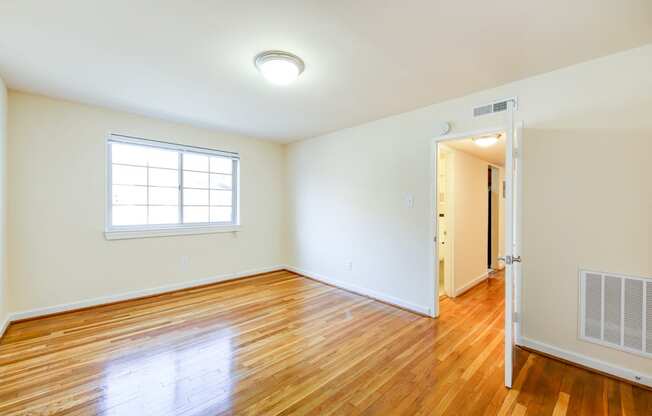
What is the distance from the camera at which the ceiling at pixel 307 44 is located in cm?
163

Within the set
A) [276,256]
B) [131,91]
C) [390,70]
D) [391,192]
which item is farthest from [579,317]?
[131,91]

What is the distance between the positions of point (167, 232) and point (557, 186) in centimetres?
454

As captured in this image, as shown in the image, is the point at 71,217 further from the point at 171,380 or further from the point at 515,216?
the point at 515,216

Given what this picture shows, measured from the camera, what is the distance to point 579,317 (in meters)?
2.23

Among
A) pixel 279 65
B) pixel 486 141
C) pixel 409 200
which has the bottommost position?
pixel 409 200

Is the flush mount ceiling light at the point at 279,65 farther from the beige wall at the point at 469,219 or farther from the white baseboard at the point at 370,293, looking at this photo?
the white baseboard at the point at 370,293

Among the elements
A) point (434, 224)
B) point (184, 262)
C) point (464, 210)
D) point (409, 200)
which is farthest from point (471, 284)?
point (184, 262)

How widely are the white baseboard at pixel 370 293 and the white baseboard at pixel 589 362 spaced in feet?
3.20

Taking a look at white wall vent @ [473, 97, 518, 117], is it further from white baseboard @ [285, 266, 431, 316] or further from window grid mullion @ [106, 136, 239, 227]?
window grid mullion @ [106, 136, 239, 227]

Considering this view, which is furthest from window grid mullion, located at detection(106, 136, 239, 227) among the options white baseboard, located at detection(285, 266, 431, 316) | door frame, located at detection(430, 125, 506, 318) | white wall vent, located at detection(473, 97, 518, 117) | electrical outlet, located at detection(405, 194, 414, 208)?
white wall vent, located at detection(473, 97, 518, 117)

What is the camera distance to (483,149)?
4.09 m

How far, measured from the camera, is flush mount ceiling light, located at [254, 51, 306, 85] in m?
2.09

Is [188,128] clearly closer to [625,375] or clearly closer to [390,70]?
[390,70]

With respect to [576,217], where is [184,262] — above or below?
below
